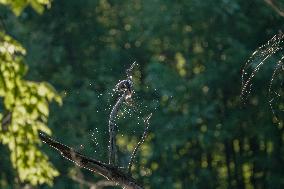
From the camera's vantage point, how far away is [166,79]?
2292 centimetres

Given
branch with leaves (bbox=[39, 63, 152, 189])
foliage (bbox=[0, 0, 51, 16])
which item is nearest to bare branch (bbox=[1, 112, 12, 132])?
foliage (bbox=[0, 0, 51, 16])

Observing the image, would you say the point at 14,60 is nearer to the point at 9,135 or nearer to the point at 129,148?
the point at 9,135

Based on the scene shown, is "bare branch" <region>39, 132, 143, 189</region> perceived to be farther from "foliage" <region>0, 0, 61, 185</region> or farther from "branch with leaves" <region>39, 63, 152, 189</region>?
"foliage" <region>0, 0, 61, 185</region>

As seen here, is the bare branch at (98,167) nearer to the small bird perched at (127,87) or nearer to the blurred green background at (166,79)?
the small bird perched at (127,87)

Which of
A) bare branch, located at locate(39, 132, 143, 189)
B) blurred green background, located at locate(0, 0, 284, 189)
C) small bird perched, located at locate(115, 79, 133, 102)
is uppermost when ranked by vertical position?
blurred green background, located at locate(0, 0, 284, 189)

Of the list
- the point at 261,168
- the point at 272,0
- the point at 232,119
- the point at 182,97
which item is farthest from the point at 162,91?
the point at 272,0

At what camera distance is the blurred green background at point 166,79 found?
2370 cm

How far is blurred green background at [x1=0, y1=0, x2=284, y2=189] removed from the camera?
2370cm

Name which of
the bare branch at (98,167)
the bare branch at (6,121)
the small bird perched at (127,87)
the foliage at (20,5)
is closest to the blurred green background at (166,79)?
the small bird perched at (127,87)

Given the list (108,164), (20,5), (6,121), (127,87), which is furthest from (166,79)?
(20,5)

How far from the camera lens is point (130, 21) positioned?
25594mm

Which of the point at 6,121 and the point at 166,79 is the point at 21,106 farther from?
the point at 166,79

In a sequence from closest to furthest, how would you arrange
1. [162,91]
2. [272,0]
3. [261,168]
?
[272,0] < [162,91] < [261,168]

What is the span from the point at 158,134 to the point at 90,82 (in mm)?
1995
